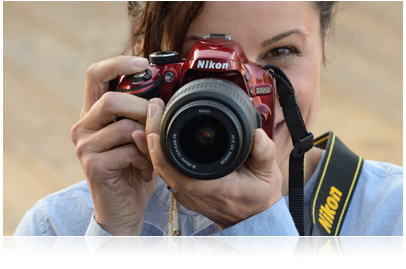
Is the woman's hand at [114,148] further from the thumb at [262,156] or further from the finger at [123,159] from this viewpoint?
the thumb at [262,156]

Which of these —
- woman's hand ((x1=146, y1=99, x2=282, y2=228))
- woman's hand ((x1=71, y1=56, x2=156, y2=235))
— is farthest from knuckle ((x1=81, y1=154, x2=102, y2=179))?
woman's hand ((x1=146, y1=99, x2=282, y2=228))

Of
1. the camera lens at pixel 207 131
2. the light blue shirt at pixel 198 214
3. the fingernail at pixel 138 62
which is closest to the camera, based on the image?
the camera lens at pixel 207 131

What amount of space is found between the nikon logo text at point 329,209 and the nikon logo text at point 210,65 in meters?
0.29

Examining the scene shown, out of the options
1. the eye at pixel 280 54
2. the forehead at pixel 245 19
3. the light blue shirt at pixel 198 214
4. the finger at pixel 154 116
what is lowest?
the light blue shirt at pixel 198 214

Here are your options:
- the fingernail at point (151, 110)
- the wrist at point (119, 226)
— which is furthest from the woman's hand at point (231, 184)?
the wrist at point (119, 226)

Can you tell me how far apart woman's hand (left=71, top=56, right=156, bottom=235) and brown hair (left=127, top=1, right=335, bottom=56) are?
0.24 ft

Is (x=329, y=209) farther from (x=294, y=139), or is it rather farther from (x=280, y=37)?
(x=280, y=37)

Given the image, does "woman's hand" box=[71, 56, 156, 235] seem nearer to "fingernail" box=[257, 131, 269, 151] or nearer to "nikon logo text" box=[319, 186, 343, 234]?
"fingernail" box=[257, 131, 269, 151]

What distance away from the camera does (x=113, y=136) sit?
72 cm

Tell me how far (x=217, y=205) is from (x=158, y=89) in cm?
15

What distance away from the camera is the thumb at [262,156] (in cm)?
63

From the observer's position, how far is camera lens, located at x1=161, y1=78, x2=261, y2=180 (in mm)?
612

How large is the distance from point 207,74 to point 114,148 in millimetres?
143

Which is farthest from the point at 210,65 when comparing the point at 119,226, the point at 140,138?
the point at 119,226
